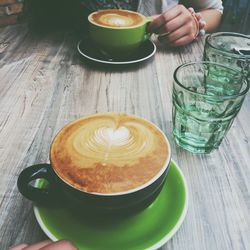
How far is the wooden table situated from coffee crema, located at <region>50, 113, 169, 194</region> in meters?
0.10

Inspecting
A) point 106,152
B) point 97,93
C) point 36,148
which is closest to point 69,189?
point 106,152

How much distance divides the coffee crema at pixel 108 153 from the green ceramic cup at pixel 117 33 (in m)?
0.35

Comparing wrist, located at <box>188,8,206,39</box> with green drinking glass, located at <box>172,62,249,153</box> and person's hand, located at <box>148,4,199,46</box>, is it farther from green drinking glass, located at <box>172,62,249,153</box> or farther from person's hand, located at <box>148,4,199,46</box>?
green drinking glass, located at <box>172,62,249,153</box>

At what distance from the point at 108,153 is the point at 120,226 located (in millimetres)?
87

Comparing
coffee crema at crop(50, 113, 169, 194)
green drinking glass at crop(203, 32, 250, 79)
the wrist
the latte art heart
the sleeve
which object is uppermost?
coffee crema at crop(50, 113, 169, 194)

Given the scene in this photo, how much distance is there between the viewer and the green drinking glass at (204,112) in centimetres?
50

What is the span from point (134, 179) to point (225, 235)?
0.48ft

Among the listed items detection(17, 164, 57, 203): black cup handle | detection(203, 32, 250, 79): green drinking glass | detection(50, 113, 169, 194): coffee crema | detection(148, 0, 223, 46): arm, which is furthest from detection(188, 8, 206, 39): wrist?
detection(17, 164, 57, 203): black cup handle

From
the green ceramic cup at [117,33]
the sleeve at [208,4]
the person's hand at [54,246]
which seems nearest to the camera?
the person's hand at [54,246]

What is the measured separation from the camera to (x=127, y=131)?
429 mm

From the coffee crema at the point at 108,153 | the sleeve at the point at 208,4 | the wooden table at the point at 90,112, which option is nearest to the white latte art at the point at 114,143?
the coffee crema at the point at 108,153

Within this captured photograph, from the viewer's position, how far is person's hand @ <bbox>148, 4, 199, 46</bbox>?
844mm

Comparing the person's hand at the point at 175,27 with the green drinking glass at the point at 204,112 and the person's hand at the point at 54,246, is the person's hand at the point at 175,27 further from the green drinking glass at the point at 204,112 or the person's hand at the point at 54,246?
the person's hand at the point at 54,246

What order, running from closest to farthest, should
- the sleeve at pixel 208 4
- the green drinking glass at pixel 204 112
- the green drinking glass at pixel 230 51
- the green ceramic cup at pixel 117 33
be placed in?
the green drinking glass at pixel 204 112
the green drinking glass at pixel 230 51
the green ceramic cup at pixel 117 33
the sleeve at pixel 208 4
